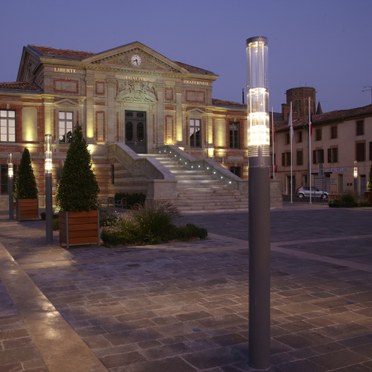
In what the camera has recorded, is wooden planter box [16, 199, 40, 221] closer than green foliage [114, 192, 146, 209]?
Yes

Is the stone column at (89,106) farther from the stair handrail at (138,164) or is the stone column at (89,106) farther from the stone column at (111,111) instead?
the stair handrail at (138,164)

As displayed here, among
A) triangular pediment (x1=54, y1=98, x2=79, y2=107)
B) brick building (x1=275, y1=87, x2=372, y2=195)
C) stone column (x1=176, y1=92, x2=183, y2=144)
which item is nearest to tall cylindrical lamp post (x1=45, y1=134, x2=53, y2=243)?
triangular pediment (x1=54, y1=98, x2=79, y2=107)

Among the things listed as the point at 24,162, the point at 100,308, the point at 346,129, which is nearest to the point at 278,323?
the point at 100,308

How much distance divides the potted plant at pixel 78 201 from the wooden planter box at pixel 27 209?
9.52 m

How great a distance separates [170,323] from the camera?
18.0 ft

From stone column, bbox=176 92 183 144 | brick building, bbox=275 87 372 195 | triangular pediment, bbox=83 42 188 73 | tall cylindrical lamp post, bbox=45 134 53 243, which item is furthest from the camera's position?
brick building, bbox=275 87 372 195

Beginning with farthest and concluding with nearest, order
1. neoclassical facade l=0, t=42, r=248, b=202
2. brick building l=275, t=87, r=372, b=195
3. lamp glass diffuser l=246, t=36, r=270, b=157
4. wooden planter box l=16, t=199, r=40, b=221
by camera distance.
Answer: brick building l=275, t=87, r=372, b=195
neoclassical facade l=0, t=42, r=248, b=202
wooden planter box l=16, t=199, r=40, b=221
lamp glass diffuser l=246, t=36, r=270, b=157

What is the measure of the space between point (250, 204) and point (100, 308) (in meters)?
3.08

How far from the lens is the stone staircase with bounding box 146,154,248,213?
24.8 m

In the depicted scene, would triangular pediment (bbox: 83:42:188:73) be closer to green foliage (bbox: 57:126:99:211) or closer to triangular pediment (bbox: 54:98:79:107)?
triangular pediment (bbox: 54:98:79:107)

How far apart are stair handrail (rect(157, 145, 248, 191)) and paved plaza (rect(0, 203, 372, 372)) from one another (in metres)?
16.6

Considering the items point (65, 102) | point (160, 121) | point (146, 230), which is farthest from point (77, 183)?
point (160, 121)

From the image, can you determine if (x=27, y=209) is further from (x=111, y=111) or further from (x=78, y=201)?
(x=111, y=111)

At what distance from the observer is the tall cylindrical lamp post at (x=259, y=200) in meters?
4.05
